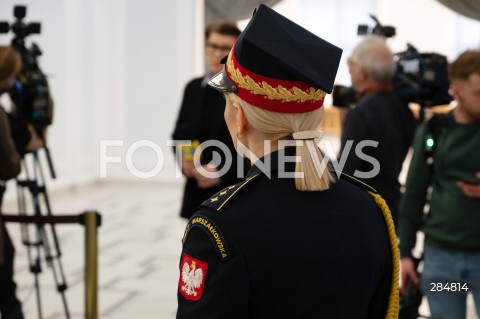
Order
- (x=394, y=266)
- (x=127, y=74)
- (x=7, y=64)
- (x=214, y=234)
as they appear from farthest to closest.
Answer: (x=127, y=74) < (x=7, y=64) < (x=394, y=266) < (x=214, y=234)

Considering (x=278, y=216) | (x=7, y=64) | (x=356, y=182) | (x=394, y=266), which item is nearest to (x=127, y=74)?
(x=7, y=64)

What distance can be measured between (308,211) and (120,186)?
8253mm

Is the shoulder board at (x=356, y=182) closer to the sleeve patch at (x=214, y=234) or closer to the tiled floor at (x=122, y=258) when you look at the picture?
the sleeve patch at (x=214, y=234)

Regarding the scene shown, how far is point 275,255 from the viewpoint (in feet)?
4.08

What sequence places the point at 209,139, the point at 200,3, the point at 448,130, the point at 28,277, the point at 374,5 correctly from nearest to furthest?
Answer: 1. the point at 448,130
2. the point at 209,139
3. the point at 28,277
4. the point at 200,3
5. the point at 374,5

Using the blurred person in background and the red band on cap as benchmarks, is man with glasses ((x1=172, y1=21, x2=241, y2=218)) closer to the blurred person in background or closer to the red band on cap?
the blurred person in background

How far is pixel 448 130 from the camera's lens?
2.57m

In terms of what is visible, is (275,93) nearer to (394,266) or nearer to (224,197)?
(224,197)

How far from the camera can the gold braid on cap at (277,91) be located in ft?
4.21

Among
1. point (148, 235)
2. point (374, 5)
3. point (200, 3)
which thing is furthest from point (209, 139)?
point (374, 5)

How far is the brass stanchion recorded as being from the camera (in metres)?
3.14

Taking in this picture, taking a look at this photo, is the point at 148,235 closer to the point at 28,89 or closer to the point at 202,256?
the point at 28,89

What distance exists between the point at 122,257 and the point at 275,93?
454cm

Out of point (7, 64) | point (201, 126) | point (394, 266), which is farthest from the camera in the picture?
point (201, 126)
